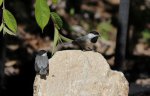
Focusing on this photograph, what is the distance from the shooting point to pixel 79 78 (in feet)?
17.3

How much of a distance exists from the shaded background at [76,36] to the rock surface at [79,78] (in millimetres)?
2456

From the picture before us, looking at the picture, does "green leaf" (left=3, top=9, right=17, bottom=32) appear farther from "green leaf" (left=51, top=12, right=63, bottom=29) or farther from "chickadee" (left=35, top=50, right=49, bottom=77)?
"chickadee" (left=35, top=50, right=49, bottom=77)

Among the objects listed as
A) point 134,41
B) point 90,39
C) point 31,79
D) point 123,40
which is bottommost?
point 134,41

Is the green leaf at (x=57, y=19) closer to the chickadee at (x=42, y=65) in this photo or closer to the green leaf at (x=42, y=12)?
the green leaf at (x=42, y=12)

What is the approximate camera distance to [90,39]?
20.1ft

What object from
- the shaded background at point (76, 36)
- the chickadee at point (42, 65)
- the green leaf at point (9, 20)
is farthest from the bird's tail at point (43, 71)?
the shaded background at point (76, 36)

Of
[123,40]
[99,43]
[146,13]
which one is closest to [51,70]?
[123,40]

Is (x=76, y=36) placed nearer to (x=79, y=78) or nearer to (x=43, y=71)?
(x=79, y=78)

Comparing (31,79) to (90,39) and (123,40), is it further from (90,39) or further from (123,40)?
(90,39)

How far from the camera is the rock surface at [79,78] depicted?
17.1 ft

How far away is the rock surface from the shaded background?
2.46 meters

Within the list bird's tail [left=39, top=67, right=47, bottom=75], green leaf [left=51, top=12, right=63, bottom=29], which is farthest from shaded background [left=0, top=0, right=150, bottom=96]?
green leaf [left=51, top=12, right=63, bottom=29]

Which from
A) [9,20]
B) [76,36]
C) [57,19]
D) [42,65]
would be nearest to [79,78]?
[42,65]

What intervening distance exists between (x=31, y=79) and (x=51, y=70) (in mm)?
3253
